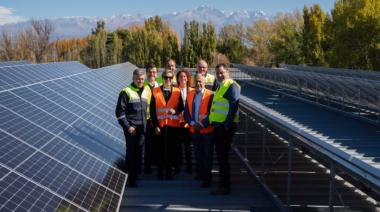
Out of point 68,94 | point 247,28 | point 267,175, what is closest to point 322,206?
point 267,175

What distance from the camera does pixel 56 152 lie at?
215 inches

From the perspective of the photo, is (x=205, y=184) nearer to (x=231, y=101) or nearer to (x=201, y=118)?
A: (x=201, y=118)

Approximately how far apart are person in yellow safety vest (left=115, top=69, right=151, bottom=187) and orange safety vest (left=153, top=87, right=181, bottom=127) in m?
0.25

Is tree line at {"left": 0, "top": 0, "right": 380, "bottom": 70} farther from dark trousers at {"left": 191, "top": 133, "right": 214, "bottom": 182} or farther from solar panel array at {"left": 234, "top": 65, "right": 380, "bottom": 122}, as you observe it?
dark trousers at {"left": 191, "top": 133, "right": 214, "bottom": 182}

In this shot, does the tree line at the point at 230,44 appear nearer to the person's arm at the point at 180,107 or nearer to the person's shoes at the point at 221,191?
the person's arm at the point at 180,107

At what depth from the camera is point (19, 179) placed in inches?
161

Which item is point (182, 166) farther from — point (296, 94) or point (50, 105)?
→ point (296, 94)

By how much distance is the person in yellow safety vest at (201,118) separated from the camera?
6980 millimetres

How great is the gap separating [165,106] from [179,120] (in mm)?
357

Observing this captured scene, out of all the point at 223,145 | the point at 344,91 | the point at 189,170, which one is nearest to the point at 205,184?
the point at 223,145

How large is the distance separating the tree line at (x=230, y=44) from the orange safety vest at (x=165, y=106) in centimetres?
2771

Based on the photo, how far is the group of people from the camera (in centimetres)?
678

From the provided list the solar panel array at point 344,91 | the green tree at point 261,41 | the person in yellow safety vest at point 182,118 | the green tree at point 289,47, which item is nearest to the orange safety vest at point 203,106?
the person in yellow safety vest at point 182,118

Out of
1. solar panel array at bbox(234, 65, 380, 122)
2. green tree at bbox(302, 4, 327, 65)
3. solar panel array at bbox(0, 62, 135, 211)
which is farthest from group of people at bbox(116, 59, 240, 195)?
green tree at bbox(302, 4, 327, 65)
